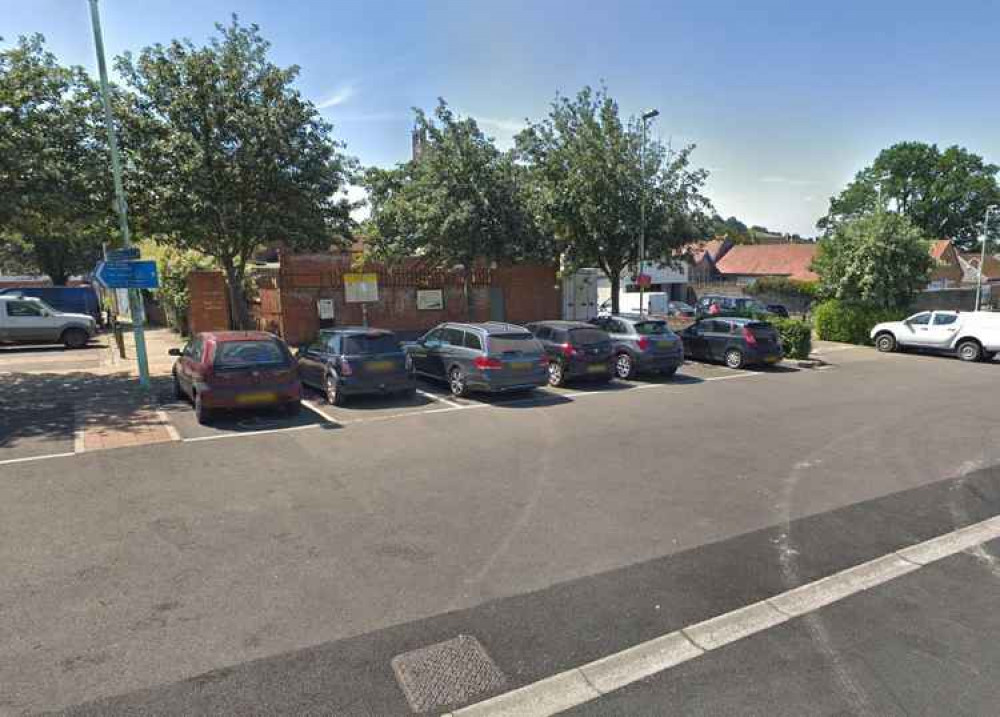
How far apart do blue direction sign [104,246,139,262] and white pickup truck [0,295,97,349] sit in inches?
435

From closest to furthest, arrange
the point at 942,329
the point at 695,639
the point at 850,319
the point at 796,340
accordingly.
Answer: the point at 695,639 → the point at 796,340 → the point at 942,329 → the point at 850,319

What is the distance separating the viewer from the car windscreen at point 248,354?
9.03 m

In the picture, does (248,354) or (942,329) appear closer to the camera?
(248,354)

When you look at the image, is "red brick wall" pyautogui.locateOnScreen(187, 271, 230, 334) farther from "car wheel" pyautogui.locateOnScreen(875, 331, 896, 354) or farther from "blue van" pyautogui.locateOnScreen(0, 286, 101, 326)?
"car wheel" pyautogui.locateOnScreen(875, 331, 896, 354)

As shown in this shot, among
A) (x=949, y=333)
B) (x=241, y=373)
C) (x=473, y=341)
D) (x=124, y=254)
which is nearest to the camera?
(x=241, y=373)

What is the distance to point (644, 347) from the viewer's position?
13.9m

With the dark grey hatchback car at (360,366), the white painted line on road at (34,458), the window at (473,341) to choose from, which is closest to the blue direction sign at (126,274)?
the dark grey hatchback car at (360,366)

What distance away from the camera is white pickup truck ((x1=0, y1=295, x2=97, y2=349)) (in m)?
19.1

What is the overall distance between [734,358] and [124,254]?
1468 cm

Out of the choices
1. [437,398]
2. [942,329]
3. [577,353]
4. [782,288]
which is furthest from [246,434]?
[782,288]

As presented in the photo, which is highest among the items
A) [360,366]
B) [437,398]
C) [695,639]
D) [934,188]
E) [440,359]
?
[934,188]

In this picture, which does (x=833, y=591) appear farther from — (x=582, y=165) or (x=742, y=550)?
(x=582, y=165)

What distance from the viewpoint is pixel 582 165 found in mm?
19312

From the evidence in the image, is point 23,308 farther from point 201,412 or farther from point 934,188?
point 934,188
